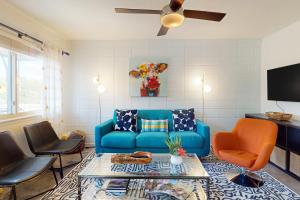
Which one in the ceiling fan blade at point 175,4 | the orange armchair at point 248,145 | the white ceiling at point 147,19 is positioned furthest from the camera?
the white ceiling at point 147,19

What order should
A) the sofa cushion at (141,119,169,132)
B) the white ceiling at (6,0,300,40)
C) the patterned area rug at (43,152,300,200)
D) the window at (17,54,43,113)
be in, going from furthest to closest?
the sofa cushion at (141,119,169,132)
the window at (17,54,43,113)
the white ceiling at (6,0,300,40)
the patterned area rug at (43,152,300,200)

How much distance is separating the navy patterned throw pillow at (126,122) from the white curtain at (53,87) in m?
1.09

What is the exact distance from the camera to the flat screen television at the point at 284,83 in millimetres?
2925

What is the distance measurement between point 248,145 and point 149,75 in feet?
7.25

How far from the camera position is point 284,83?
3166 mm

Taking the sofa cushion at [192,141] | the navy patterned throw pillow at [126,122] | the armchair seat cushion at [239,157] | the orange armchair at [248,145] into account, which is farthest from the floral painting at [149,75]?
the armchair seat cushion at [239,157]

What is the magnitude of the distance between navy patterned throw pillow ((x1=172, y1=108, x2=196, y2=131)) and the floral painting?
2.07 feet

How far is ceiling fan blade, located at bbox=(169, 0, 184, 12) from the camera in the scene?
1818mm

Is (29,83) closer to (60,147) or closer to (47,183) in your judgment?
(60,147)

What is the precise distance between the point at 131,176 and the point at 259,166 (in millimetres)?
1502

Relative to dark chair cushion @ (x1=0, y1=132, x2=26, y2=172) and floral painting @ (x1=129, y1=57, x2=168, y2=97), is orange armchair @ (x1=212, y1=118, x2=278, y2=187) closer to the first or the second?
floral painting @ (x1=129, y1=57, x2=168, y2=97)

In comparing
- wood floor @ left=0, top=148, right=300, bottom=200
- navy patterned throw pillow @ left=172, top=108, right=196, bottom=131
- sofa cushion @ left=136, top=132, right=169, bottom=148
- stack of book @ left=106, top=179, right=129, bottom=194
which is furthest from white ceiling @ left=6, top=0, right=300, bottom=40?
wood floor @ left=0, top=148, right=300, bottom=200

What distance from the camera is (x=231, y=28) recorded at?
3424 mm

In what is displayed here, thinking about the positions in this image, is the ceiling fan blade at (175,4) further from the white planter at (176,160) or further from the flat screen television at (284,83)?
the flat screen television at (284,83)
